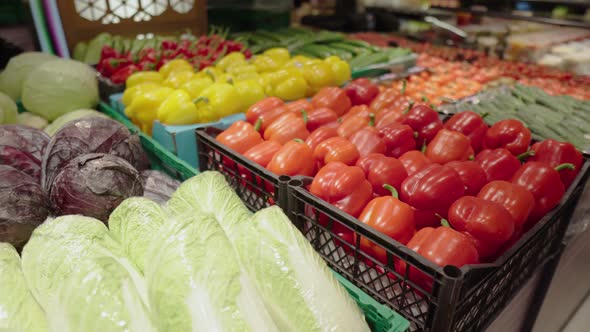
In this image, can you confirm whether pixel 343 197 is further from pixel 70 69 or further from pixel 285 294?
pixel 70 69

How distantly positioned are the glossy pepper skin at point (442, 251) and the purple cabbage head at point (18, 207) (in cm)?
121

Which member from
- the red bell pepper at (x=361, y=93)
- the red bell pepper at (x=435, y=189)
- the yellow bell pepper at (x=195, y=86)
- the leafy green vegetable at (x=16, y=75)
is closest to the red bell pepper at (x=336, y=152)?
the red bell pepper at (x=435, y=189)

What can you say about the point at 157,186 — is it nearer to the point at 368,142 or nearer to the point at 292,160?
the point at 292,160

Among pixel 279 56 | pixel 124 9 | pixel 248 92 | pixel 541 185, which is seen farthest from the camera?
pixel 124 9

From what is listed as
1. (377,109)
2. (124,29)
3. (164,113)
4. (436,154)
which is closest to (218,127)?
(164,113)

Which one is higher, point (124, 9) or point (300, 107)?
point (124, 9)

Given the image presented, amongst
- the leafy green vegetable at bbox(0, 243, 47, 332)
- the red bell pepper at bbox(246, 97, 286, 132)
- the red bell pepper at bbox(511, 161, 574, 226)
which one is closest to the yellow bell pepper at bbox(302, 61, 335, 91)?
the red bell pepper at bbox(246, 97, 286, 132)

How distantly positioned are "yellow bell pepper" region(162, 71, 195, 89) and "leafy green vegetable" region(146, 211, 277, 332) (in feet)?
5.58

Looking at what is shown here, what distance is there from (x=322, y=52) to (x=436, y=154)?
234 centimetres

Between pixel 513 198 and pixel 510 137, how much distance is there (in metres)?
0.54

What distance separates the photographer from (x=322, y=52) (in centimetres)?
373

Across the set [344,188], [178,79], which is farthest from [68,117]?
[344,188]

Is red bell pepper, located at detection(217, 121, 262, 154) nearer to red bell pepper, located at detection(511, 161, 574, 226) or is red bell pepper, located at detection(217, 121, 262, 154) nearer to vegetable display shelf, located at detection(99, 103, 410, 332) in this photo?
vegetable display shelf, located at detection(99, 103, 410, 332)

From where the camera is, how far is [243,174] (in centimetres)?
173
